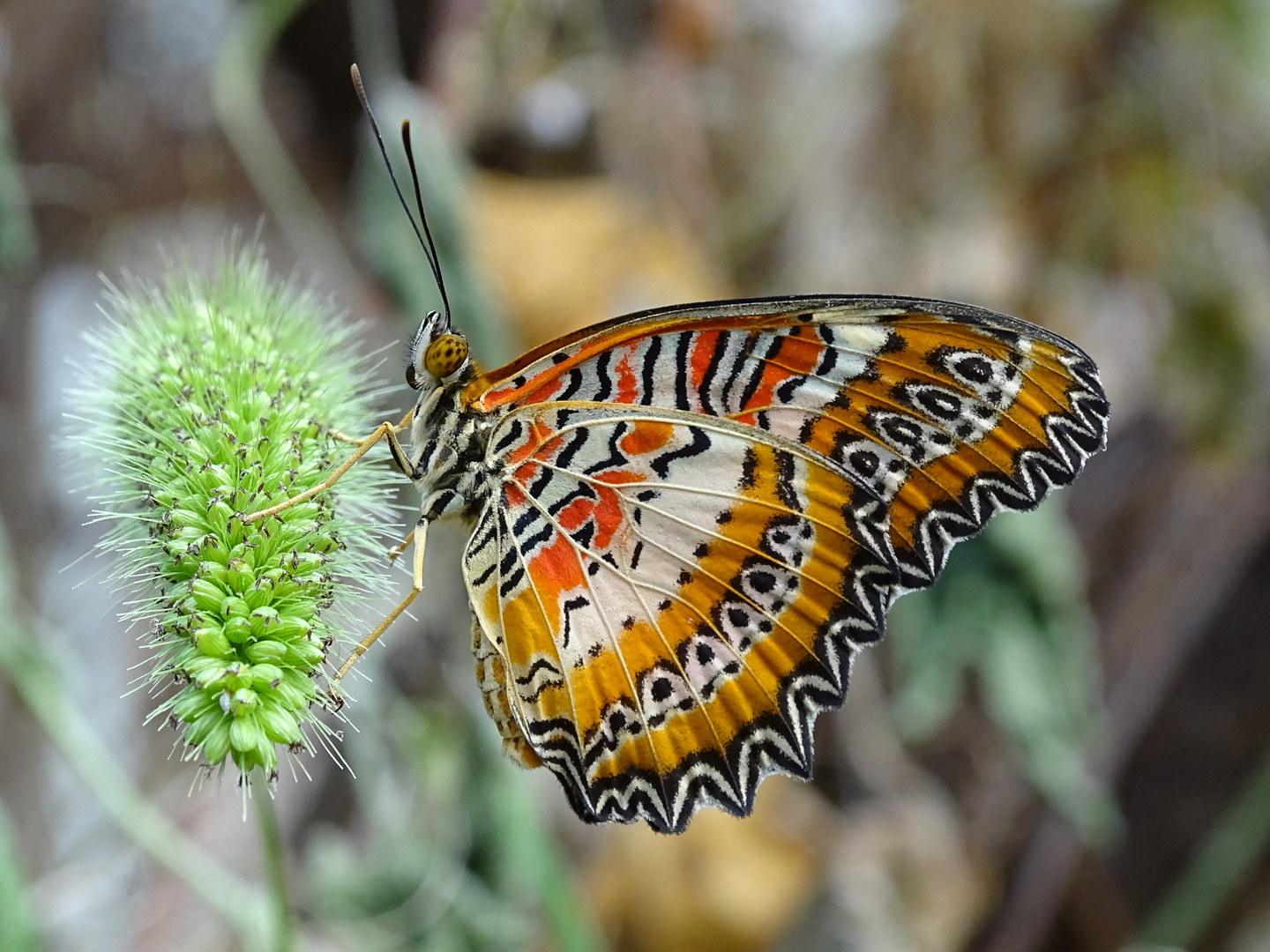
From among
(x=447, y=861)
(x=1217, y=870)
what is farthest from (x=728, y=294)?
(x=1217, y=870)

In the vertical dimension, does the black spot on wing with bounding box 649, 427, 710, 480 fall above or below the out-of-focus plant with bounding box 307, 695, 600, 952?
above

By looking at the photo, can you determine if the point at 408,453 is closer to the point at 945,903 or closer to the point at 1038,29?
the point at 945,903

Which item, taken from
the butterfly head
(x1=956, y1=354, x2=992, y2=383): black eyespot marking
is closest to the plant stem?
the butterfly head

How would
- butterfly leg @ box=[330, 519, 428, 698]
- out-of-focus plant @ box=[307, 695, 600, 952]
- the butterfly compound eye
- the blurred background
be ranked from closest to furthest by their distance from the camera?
butterfly leg @ box=[330, 519, 428, 698] < the butterfly compound eye < out-of-focus plant @ box=[307, 695, 600, 952] < the blurred background

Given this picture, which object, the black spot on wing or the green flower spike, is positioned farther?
the black spot on wing

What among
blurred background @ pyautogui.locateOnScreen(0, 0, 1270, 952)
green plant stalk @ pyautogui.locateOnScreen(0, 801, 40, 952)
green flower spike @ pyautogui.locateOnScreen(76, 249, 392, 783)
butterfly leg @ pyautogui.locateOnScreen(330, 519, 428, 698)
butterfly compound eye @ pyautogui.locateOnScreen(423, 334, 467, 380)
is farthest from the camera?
blurred background @ pyautogui.locateOnScreen(0, 0, 1270, 952)

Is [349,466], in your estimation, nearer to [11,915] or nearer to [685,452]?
[685,452]

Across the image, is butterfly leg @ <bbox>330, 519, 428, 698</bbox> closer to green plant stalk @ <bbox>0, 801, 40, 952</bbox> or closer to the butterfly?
the butterfly
